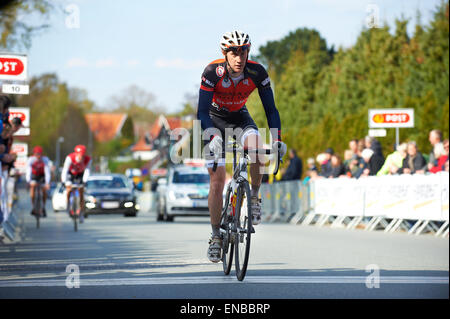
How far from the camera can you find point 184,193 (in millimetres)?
26234

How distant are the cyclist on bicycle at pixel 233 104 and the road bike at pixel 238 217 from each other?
0.10 metres

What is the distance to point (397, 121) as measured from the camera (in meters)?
25.5

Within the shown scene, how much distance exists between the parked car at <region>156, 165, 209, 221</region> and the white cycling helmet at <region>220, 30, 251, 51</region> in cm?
1694

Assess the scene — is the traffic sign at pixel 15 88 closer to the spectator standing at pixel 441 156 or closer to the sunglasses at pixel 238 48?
the spectator standing at pixel 441 156

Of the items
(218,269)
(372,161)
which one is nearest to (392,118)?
(372,161)

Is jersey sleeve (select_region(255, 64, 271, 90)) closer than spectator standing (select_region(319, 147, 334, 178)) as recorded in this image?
Yes

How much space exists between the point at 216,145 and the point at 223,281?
1.36 m

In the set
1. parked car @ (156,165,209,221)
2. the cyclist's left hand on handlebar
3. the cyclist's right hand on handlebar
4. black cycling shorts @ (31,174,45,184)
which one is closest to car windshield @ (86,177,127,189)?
parked car @ (156,165,209,221)

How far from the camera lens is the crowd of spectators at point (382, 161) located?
62.4 feet

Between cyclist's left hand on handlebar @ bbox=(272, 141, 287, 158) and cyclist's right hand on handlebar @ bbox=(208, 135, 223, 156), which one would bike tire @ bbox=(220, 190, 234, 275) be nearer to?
cyclist's right hand on handlebar @ bbox=(208, 135, 223, 156)

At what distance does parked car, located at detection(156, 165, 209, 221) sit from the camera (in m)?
26.0

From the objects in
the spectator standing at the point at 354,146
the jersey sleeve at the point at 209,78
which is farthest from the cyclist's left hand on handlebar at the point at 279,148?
the spectator standing at the point at 354,146

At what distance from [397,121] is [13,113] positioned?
32.9ft
